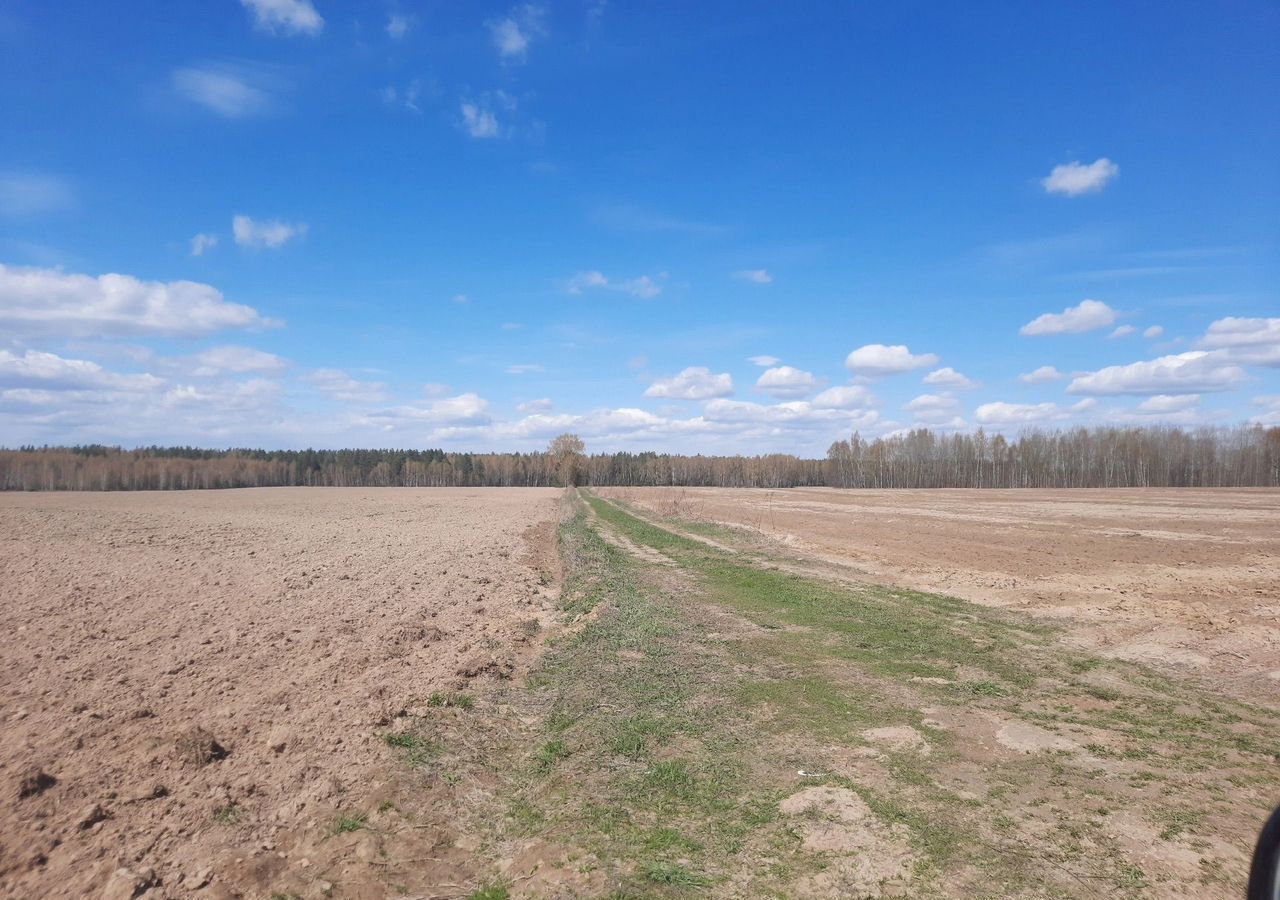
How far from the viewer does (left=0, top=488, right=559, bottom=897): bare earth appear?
511cm

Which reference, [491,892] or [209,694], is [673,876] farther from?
[209,694]

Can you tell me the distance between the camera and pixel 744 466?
168 m

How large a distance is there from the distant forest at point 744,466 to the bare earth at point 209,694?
12673 cm

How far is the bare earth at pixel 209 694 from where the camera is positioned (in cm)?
511

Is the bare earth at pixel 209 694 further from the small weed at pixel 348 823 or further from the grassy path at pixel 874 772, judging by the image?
the grassy path at pixel 874 772

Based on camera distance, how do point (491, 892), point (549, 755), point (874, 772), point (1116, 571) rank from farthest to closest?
point (1116, 571)
point (549, 755)
point (874, 772)
point (491, 892)

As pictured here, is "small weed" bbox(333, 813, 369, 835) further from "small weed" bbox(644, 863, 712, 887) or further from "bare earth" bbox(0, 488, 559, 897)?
"small weed" bbox(644, 863, 712, 887)

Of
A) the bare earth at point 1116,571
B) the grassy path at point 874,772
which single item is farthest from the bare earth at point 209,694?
the bare earth at point 1116,571

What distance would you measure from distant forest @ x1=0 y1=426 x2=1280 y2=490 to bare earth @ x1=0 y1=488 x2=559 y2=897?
126728 millimetres

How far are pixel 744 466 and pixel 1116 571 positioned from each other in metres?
150

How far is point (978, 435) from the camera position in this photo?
14712 cm

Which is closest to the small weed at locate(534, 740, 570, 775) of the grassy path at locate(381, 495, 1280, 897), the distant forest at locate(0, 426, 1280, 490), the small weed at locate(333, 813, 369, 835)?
the grassy path at locate(381, 495, 1280, 897)

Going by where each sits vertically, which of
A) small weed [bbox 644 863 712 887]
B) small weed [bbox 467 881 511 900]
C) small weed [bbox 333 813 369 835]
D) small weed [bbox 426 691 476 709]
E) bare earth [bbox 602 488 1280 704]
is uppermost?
bare earth [bbox 602 488 1280 704]

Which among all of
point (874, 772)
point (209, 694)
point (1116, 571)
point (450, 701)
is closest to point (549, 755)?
point (450, 701)
